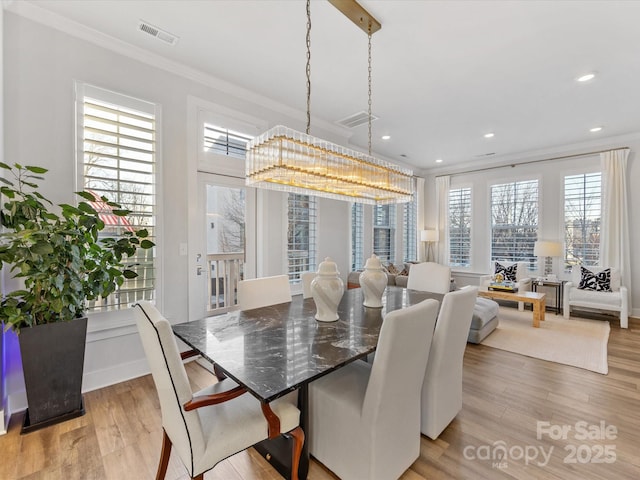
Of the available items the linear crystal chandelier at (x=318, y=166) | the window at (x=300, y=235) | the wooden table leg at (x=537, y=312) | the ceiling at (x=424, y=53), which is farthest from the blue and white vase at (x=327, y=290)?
the wooden table leg at (x=537, y=312)

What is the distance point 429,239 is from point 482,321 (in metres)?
3.27

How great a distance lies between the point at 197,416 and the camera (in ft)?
3.96

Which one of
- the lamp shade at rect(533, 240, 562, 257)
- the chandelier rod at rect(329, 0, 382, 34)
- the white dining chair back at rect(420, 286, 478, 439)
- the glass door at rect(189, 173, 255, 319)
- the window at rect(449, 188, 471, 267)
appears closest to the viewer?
the white dining chair back at rect(420, 286, 478, 439)

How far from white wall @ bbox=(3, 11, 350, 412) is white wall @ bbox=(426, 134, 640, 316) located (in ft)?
16.7

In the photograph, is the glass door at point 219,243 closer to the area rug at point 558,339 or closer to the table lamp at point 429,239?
the area rug at point 558,339

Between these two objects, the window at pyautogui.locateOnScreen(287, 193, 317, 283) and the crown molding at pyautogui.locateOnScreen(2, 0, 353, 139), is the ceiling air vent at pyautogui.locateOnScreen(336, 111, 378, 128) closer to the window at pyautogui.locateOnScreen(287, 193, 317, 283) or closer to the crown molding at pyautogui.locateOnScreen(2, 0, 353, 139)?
the crown molding at pyautogui.locateOnScreen(2, 0, 353, 139)

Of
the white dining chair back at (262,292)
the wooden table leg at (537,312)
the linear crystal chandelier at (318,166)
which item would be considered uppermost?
the linear crystal chandelier at (318,166)

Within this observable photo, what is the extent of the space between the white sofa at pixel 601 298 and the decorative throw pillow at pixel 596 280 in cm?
5

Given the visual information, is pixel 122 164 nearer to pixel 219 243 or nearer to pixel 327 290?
pixel 219 243

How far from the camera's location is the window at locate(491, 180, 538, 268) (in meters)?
5.74

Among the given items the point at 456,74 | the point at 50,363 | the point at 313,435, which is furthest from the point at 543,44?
the point at 50,363

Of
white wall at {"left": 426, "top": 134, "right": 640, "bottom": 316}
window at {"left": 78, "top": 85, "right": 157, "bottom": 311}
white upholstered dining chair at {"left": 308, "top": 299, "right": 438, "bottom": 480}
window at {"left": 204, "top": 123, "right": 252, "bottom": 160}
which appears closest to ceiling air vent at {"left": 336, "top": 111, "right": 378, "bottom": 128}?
window at {"left": 204, "top": 123, "right": 252, "bottom": 160}

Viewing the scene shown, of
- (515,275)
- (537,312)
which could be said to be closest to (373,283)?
(537,312)

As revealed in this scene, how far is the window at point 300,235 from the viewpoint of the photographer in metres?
4.10
